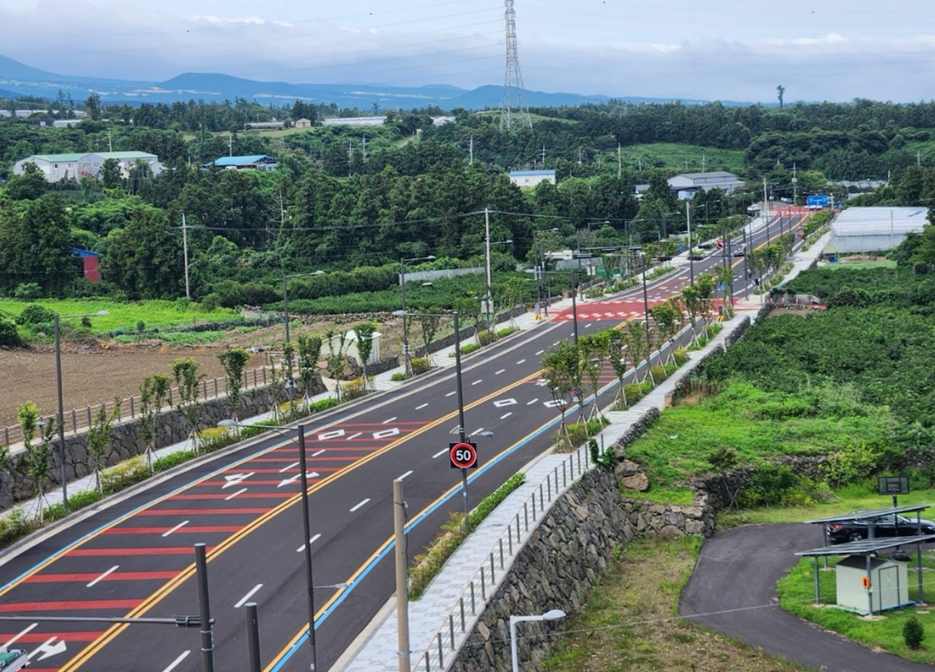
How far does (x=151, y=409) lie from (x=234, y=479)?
8397 millimetres

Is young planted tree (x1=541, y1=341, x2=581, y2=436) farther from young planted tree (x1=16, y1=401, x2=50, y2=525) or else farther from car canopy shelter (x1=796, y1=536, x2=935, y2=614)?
young planted tree (x1=16, y1=401, x2=50, y2=525)

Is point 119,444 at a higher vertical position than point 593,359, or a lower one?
lower

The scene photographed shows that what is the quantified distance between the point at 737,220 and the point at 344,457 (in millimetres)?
114841

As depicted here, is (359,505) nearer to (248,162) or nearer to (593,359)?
(593,359)

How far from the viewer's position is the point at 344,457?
165 ft

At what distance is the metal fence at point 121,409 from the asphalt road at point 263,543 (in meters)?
4.24

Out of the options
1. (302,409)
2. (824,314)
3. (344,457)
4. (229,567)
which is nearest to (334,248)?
(824,314)

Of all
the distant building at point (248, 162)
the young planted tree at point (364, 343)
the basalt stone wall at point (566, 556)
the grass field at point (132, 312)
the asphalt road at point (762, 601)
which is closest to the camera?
the basalt stone wall at point (566, 556)

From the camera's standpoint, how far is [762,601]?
1485 inches

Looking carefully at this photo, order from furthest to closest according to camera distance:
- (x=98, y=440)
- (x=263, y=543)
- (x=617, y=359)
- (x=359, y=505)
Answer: (x=617, y=359) → (x=98, y=440) → (x=359, y=505) → (x=263, y=543)

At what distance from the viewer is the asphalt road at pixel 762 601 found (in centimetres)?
3272

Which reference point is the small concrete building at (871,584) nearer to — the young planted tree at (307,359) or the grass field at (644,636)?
the grass field at (644,636)

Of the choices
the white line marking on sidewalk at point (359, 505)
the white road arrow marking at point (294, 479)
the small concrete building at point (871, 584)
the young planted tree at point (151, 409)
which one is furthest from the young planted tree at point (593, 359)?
the small concrete building at point (871, 584)

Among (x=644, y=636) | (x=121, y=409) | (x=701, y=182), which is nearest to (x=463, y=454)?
(x=644, y=636)
